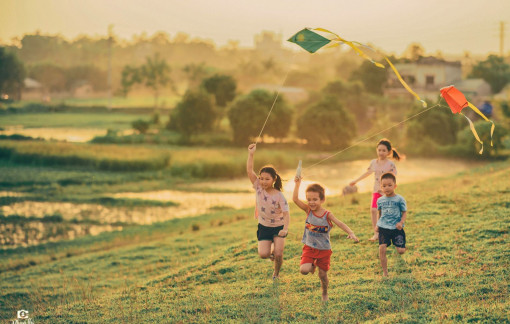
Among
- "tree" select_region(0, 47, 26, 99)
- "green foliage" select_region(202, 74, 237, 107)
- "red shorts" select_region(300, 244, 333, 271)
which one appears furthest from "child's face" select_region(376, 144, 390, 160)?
"green foliage" select_region(202, 74, 237, 107)

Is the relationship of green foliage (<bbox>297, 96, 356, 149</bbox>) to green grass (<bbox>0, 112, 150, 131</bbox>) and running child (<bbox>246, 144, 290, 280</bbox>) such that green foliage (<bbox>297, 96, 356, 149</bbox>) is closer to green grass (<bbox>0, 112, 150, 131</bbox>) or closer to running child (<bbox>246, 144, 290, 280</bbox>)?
green grass (<bbox>0, 112, 150, 131</bbox>)

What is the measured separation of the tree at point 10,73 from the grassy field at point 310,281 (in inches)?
Result: 1397

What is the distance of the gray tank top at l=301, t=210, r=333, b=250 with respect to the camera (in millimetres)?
8477

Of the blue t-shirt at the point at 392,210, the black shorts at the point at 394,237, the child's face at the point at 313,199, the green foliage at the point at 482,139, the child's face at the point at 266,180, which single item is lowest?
the black shorts at the point at 394,237

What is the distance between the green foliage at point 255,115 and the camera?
164 feet

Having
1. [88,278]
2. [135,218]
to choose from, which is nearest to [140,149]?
[135,218]

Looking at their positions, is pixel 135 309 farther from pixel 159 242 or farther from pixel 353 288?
pixel 159 242

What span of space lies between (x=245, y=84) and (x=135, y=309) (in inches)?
3029

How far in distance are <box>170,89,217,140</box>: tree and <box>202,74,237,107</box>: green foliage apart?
434cm

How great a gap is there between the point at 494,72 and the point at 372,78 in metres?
12.3

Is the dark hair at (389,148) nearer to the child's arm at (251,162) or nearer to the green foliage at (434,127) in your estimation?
the child's arm at (251,162)

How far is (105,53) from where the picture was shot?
7806cm

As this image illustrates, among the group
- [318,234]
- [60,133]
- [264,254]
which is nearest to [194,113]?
[60,133]

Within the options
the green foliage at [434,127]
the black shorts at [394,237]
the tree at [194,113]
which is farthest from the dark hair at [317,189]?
the tree at [194,113]
